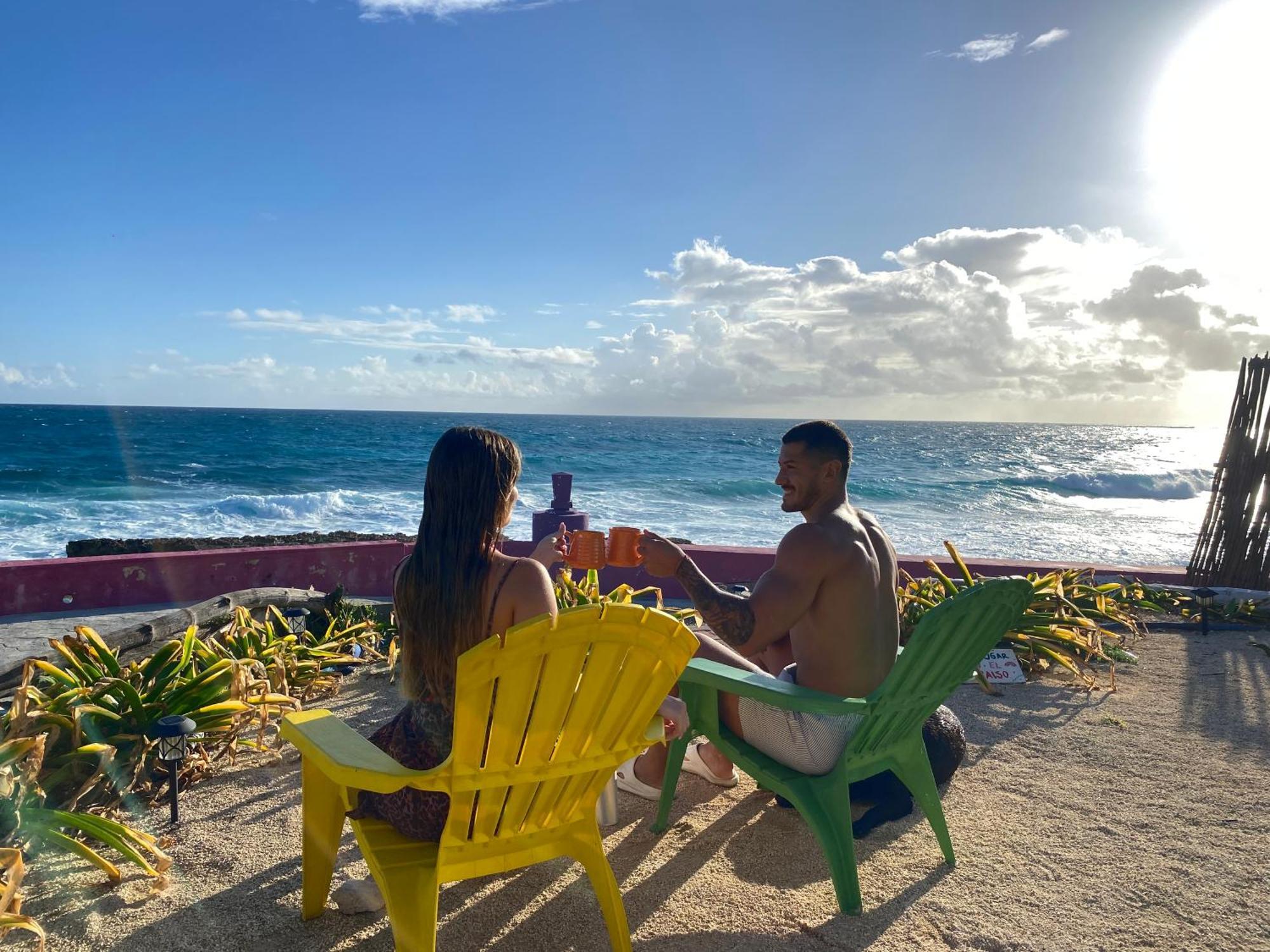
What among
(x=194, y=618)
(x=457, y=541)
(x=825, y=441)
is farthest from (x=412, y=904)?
(x=194, y=618)

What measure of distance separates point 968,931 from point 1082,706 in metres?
2.37

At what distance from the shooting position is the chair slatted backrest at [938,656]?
7.33 ft

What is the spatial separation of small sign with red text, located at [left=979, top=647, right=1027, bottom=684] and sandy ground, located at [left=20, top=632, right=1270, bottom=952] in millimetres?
908

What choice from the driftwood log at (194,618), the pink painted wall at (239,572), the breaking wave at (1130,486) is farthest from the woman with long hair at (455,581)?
the breaking wave at (1130,486)

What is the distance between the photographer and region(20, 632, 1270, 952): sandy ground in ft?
7.03

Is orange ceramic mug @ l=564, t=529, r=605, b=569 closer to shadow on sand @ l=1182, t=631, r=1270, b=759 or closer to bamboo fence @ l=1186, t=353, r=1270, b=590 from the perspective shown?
shadow on sand @ l=1182, t=631, r=1270, b=759

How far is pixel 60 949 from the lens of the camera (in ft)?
6.56

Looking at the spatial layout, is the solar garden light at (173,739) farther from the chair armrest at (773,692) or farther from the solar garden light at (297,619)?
the solar garden light at (297,619)

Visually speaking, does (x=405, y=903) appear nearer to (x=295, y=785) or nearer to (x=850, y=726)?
(x=850, y=726)

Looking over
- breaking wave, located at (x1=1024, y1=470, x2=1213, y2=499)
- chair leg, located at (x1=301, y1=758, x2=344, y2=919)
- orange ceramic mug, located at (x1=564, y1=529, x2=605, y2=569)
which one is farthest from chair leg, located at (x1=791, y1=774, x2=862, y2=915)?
breaking wave, located at (x1=1024, y1=470, x2=1213, y2=499)

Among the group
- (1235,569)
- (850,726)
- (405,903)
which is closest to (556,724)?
(405,903)

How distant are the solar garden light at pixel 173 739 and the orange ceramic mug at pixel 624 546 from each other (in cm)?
138

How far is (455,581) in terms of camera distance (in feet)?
6.15

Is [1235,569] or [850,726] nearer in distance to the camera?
[850,726]
